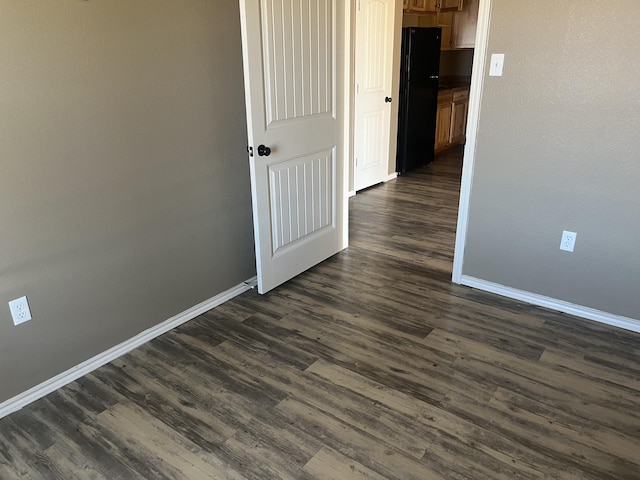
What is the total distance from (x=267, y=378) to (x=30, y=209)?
4.05 ft

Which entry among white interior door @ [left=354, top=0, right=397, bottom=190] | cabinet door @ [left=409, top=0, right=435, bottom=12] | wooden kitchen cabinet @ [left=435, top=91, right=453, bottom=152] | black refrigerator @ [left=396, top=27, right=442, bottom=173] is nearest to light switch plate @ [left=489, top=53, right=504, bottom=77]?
white interior door @ [left=354, top=0, right=397, bottom=190]

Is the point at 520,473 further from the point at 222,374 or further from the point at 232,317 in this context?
the point at 232,317

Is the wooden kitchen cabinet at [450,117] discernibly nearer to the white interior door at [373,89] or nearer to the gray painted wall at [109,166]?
the white interior door at [373,89]

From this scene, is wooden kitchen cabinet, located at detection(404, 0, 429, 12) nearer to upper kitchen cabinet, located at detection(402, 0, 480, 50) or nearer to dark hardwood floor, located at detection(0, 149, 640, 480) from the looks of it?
upper kitchen cabinet, located at detection(402, 0, 480, 50)

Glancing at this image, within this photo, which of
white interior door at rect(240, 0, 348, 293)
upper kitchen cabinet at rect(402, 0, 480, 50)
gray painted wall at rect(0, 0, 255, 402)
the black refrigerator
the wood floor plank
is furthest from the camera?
upper kitchen cabinet at rect(402, 0, 480, 50)

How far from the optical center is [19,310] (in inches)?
79.9

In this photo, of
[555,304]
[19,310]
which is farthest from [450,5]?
[19,310]

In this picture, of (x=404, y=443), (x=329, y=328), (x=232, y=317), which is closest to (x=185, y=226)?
(x=232, y=317)

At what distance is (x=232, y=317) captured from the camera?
2795 millimetres

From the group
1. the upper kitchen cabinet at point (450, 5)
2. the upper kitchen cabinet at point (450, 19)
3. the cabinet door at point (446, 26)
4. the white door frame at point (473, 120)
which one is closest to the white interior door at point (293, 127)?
the white door frame at point (473, 120)

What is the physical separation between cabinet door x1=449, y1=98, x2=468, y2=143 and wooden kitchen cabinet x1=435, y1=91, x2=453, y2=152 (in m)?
0.12

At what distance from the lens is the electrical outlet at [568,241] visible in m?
2.66

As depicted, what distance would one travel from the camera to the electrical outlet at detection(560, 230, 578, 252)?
8.73 feet

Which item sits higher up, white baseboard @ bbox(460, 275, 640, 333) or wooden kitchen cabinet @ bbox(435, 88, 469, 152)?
wooden kitchen cabinet @ bbox(435, 88, 469, 152)
